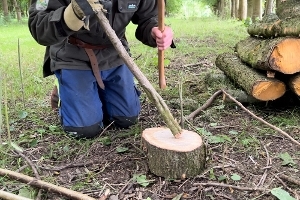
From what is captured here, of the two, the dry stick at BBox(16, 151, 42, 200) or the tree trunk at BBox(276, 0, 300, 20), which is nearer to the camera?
the dry stick at BBox(16, 151, 42, 200)

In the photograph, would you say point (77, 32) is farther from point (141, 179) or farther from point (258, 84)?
point (258, 84)

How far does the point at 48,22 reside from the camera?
2.24 m

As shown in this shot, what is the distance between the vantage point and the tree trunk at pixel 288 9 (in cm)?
304

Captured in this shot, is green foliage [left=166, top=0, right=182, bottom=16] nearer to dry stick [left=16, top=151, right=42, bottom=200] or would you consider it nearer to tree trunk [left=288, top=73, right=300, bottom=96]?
tree trunk [left=288, top=73, right=300, bottom=96]

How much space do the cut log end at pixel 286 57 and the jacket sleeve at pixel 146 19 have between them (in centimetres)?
91

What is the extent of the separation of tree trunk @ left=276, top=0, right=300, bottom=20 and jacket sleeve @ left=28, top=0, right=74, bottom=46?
187cm

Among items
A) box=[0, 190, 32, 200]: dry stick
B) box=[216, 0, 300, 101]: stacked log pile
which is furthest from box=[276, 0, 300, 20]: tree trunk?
box=[0, 190, 32, 200]: dry stick

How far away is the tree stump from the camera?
187 cm

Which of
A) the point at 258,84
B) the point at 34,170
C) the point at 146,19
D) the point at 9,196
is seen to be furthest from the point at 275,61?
the point at 9,196

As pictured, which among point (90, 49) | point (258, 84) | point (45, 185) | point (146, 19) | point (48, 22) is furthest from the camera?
point (146, 19)

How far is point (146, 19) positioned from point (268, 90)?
108 centimetres

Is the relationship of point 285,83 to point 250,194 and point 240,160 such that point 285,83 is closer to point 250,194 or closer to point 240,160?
point 240,160

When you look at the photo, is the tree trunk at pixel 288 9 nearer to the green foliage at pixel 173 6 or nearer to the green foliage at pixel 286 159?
the green foliage at pixel 286 159

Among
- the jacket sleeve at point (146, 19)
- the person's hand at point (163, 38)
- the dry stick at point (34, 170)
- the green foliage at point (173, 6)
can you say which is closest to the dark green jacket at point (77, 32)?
the jacket sleeve at point (146, 19)
